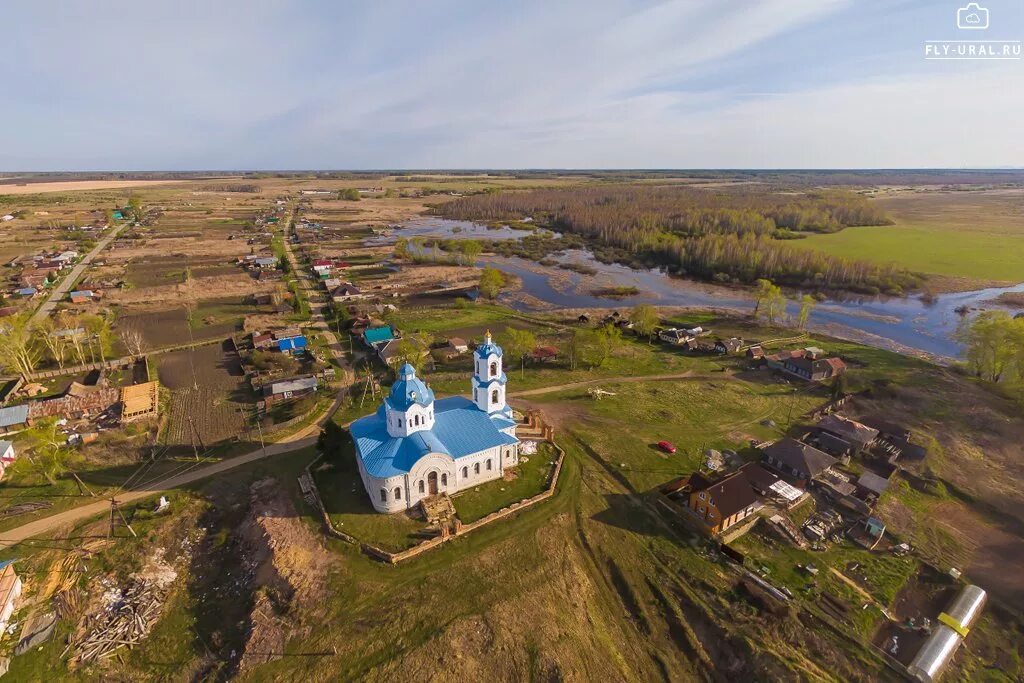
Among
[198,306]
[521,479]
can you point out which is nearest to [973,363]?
[521,479]

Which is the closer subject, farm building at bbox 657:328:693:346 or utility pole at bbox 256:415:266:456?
utility pole at bbox 256:415:266:456

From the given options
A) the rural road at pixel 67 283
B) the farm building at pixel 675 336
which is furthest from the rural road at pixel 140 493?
the farm building at pixel 675 336

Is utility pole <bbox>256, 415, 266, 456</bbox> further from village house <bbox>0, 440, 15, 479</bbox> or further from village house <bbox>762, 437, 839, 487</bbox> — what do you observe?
village house <bbox>762, 437, 839, 487</bbox>

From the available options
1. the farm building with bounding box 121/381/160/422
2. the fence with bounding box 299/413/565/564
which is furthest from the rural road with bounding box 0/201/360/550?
the farm building with bounding box 121/381/160/422

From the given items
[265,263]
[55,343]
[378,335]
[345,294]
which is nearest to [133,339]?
[55,343]

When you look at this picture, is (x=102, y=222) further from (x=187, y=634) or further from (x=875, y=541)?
(x=875, y=541)

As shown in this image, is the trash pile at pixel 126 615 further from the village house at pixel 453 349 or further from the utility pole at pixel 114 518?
the village house at pixel 453 349
